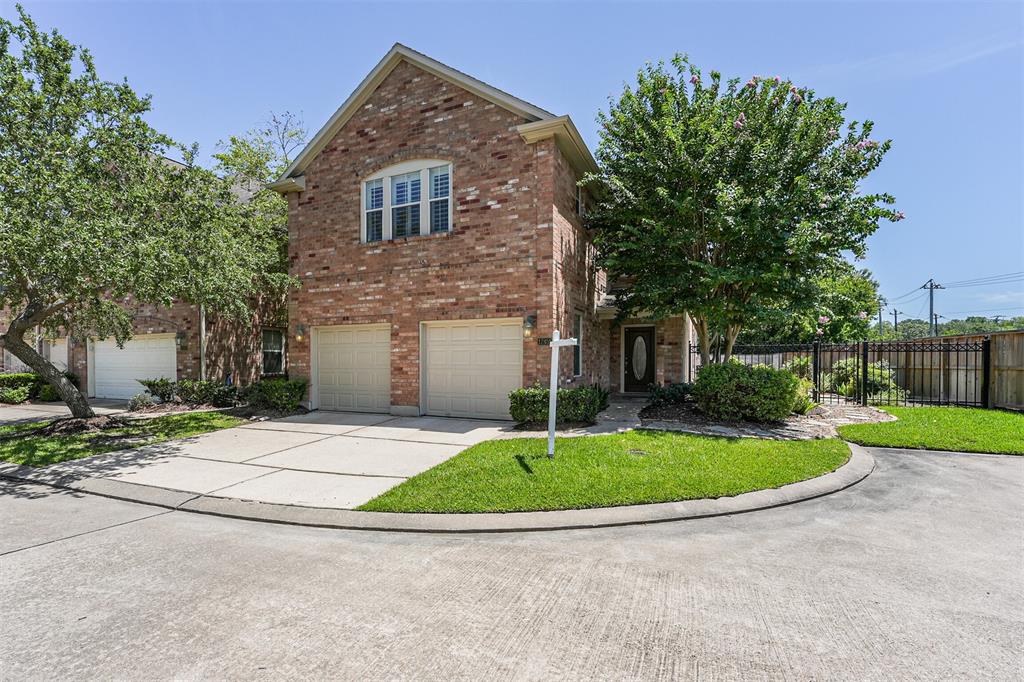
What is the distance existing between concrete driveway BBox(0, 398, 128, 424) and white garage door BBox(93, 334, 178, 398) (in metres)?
0.59

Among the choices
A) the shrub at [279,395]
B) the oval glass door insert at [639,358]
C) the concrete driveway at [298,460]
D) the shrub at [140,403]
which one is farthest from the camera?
the oval glass door insert at [639,358]

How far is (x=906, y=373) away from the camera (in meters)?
15.1

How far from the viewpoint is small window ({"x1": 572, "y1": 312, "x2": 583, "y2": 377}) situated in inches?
464

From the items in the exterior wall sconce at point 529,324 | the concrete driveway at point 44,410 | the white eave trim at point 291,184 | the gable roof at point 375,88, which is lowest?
the concrete driveway at point 44,410

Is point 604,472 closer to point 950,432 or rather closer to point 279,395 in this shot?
point 950,432

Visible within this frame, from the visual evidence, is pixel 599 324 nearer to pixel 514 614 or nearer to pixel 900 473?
pixel 900 473

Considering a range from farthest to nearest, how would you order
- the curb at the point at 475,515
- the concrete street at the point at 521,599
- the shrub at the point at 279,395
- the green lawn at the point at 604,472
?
the shrub at the point at 279,395
the green lawn at the point at 604,472
the curb at the point at 475,515
the concrete street at the point at 521,599

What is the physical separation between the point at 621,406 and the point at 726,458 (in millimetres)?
5788

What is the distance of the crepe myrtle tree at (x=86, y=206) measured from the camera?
7.06m

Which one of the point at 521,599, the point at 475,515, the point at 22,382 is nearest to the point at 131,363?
the point at 22,382

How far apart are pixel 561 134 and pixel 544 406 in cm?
599

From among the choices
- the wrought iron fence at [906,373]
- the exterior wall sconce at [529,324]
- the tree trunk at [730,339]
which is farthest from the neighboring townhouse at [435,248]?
the wrought iron fence at [906,373]

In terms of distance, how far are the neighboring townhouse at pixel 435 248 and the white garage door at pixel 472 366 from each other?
0.03 meters

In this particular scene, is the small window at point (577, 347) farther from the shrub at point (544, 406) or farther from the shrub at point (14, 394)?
the shrub at point (14, 394)
